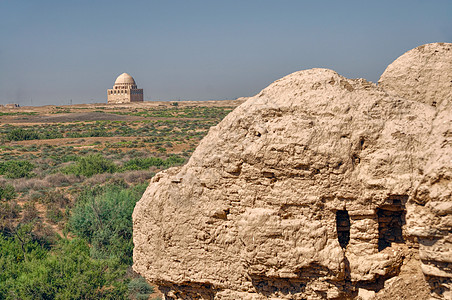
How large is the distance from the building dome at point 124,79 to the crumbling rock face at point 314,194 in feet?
312

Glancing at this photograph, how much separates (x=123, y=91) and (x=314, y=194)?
96.0 m

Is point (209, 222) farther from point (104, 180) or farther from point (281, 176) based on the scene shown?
point (104, 180)

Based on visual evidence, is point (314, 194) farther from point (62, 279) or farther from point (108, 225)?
point (108, 225)

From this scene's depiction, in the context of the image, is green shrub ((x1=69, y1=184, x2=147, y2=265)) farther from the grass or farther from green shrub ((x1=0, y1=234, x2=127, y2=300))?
green shrub ((x1=0, y1=234, x2=127, y2=300))

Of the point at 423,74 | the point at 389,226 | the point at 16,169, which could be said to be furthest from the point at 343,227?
the point at 16,169

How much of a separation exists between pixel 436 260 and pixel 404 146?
1.02m

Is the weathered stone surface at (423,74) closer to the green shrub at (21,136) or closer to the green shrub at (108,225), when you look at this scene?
the green shrub at (108,225)

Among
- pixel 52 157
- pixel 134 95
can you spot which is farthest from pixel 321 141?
pixel 134 95

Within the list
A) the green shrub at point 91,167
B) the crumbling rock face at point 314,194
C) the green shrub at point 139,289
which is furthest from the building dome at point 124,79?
the crumbling rock face at point 314,194

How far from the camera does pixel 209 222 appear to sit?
479 cm

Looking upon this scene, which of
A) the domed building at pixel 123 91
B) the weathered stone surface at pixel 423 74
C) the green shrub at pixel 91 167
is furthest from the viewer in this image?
the domed building at pixel 123 91

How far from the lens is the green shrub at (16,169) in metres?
24.8

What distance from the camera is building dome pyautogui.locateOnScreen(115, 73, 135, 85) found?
318 feet

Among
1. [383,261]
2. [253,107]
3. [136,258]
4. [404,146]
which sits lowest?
[136,258]
